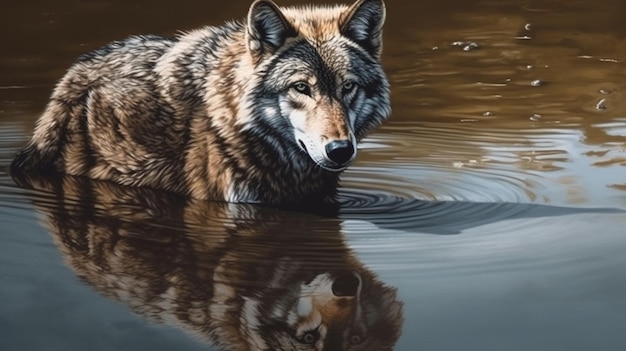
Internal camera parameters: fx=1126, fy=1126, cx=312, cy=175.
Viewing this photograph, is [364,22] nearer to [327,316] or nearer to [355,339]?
[327,316]

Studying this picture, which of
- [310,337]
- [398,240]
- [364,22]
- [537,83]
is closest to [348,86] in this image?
[364,22]

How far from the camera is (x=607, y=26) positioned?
10734 millimetres

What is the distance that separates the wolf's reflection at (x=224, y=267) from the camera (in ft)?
13.6

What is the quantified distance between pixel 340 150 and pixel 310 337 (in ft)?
4.87

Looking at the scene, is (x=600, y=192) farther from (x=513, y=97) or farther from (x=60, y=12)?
(x=60, y=12)

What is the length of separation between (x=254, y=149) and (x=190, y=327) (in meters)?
1.96

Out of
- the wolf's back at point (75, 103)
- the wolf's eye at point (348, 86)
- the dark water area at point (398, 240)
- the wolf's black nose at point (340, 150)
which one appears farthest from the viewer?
the wolf's back at point (75, 103)

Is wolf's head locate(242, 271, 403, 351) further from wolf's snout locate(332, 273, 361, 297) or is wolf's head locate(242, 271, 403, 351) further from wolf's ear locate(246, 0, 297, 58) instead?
wolf's ear locate(246, 0, 297, 58)

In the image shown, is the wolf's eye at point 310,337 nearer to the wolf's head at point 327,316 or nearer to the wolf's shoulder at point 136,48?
the wolf's head at point 327,316

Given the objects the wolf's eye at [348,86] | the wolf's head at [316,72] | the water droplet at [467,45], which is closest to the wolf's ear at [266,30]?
the wolf's head at [316,72]

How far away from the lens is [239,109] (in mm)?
5906

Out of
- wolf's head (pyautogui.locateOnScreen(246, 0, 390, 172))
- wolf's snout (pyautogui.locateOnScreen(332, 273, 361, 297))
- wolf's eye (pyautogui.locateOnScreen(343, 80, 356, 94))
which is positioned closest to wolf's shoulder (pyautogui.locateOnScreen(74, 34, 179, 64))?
wolf's head (pyautogui.locateOnScreen(246, 0, 390, 172))

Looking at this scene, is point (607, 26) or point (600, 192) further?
point (607, 26)

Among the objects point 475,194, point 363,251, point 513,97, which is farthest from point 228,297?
point 513,97
